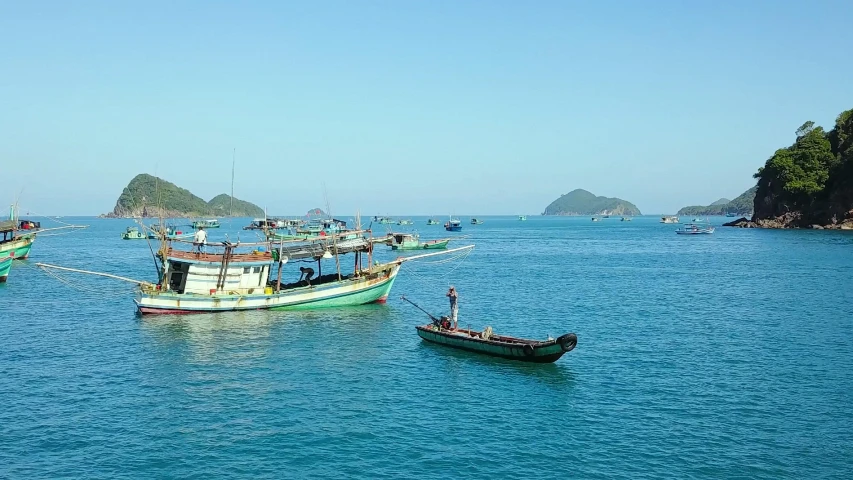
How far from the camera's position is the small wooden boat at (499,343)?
1330 inches

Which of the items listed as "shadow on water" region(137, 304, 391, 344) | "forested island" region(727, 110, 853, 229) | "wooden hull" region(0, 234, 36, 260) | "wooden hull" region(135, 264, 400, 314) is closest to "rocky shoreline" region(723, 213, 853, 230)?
"forested island" region(727, 110, 853, 229)

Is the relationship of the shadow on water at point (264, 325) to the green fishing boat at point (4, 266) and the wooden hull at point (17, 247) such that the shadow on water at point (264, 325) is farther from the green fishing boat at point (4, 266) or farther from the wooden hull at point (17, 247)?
the wooden hull at point (17, 247)

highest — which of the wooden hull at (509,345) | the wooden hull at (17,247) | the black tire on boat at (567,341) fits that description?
the wooden hull at (17,247)

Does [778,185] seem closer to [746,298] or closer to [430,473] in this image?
[746,298]

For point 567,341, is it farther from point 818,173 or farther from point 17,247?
point 818,173

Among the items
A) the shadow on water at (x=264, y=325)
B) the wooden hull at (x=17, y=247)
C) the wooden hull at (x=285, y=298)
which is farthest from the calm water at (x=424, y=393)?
the wooden hull at (x=17, y=247)

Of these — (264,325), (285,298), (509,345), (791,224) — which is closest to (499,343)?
(509,345)

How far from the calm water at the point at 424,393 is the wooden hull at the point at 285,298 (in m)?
0.90

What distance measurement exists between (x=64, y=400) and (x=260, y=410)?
8.95 m

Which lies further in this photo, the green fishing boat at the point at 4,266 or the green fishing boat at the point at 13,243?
the green fishing boat at the point at 13,243

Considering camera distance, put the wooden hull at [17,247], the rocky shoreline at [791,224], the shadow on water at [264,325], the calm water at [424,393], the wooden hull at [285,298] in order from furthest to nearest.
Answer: the rocky shoreline at [791,224] < the wooden hull at [17,247] < the wooden hull at [285,298] < the shadow on water at [264,325] < the calm water at [424,393]

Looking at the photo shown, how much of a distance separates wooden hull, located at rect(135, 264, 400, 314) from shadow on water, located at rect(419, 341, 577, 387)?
15323 mm

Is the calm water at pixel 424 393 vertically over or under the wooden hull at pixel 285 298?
under

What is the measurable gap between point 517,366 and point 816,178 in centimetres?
14550
